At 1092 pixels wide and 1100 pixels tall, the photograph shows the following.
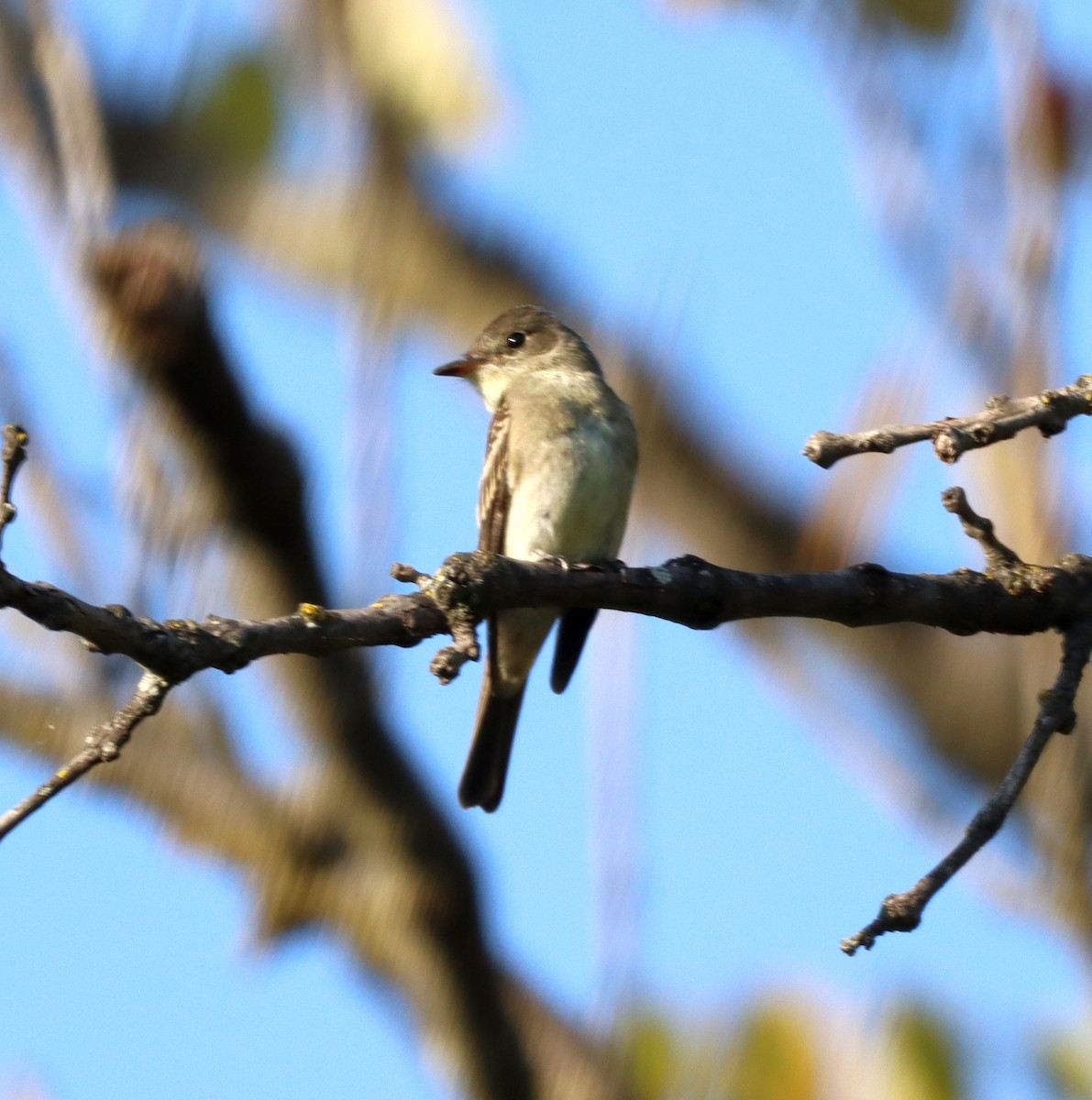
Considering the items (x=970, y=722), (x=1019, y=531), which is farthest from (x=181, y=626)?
(x=970, y=722)

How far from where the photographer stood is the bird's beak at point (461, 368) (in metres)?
5.42

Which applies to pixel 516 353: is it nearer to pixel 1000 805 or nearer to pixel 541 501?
pixel 541 501

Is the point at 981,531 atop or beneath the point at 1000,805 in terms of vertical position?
atop

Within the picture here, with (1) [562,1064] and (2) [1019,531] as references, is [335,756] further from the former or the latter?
(2) [1019,531]

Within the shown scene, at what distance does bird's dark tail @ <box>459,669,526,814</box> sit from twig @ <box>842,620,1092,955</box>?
2.28m

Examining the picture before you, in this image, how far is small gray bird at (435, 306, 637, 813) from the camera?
459 centimetres

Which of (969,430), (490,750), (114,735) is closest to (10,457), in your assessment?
(114,735)

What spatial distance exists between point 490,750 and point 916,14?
7.88 ft

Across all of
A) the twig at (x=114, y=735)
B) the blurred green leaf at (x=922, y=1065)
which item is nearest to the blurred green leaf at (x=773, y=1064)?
the blurred green leaf at (x=922, y=1065)

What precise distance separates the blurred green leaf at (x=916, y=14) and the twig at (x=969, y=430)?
191cm

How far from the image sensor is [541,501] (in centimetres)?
460

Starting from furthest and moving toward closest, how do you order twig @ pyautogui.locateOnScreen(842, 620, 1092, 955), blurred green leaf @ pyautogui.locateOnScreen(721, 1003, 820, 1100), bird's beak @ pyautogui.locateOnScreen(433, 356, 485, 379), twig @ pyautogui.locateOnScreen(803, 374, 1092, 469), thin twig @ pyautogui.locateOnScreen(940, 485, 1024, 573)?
bird's beak @ pyautogui.locateOnScreen(433, 356, 485, 379), blurred green leaf @ pyautogui.locateOnScreen(721, 1003, 820, 1100), thin twig @ pyautogui.locateOnScreen(940, 485, 1024, 573), twig @ pyautogui.locateOnScreen(803, 374, 1092, 469), twig @ pyautogui.locateOnScreen(842, 620, 1092, 955)

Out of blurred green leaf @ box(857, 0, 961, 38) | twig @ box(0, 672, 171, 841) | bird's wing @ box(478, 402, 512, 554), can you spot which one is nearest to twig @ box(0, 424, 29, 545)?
twig @ box(0, 672, 171, 841)

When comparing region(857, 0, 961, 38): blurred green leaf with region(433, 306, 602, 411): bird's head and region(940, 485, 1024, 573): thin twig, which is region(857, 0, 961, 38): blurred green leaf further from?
region(940, 485, 1024, 573): thin twig
